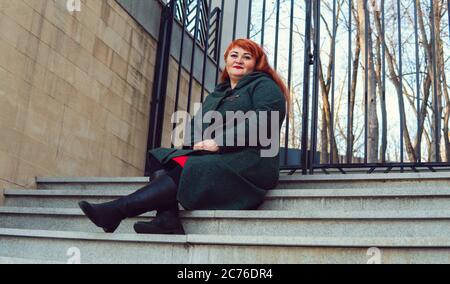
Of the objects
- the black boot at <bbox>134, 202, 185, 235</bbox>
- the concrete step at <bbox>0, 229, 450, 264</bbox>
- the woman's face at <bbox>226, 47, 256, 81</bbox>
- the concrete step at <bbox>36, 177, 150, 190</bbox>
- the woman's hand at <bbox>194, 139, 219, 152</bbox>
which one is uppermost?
the woman's face at <bbox>226, 47, 256, 81</bbox>

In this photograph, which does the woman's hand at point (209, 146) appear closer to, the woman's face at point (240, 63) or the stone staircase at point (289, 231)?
the stone staircase at point (289, 231)

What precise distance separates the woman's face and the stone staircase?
729 millimetres

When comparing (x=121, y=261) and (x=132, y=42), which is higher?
(x=132, y=42)

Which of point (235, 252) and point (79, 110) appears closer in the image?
point (235, 252)

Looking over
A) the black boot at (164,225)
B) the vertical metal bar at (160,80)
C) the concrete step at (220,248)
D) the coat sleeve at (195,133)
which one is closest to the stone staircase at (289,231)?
the concrete step at (220,248)

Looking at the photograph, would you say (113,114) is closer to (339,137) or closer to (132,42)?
(132,42)

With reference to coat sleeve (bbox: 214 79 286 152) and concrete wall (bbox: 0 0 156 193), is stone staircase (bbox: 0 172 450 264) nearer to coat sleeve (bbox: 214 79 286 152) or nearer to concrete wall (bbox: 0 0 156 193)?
coat sleeve (bbox: 214 79 286 152)

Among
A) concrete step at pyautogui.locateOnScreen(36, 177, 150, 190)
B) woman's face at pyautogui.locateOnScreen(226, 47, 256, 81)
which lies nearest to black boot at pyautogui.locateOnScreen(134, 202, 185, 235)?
concrete step at pyautogui.locateOnScreen(36, 177, 150, 190)

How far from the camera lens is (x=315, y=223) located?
275cm

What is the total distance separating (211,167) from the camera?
2.99m

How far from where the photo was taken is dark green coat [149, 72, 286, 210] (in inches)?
115

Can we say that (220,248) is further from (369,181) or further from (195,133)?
(369,181)
